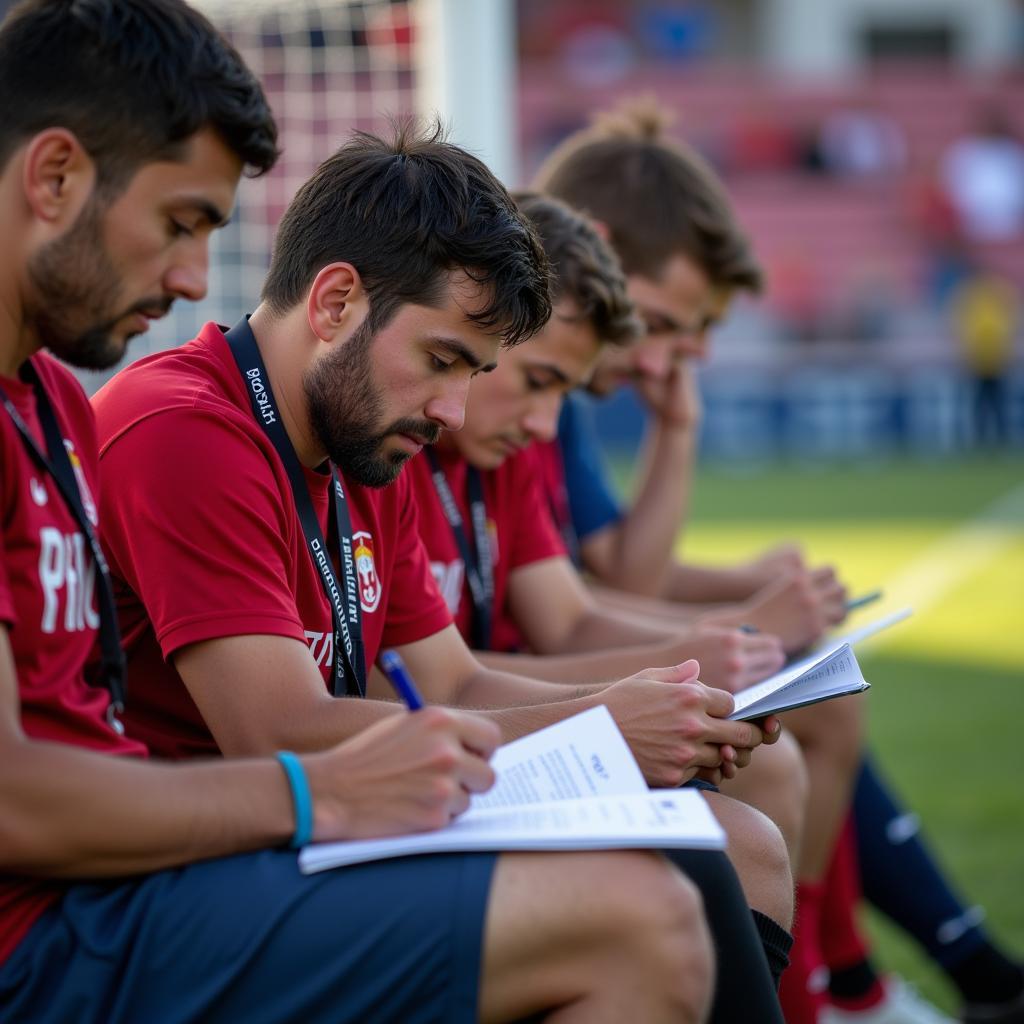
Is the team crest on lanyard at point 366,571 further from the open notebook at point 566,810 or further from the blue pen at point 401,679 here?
the blue pen at point 401,679

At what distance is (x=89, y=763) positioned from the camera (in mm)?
1888

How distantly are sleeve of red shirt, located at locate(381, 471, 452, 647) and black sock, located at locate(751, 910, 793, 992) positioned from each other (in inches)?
32.3

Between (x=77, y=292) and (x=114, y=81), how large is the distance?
270mm

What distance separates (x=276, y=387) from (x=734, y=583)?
2350 mm

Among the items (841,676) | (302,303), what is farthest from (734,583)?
(302,303)

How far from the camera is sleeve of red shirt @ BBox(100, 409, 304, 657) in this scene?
2199mm

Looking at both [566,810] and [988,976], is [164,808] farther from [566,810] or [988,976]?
[988,976]

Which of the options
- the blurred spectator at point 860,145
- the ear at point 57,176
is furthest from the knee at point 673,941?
the blurred spectator at point 860,145

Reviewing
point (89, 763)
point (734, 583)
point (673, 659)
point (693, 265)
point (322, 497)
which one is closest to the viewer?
point (89, 763)

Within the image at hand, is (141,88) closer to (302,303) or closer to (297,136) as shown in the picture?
(302,303)

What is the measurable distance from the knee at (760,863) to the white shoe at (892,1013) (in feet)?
4.77

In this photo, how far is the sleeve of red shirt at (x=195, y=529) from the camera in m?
2.20

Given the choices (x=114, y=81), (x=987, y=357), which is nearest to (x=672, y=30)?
(x=987, y=357)

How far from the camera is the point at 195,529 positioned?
223cm
